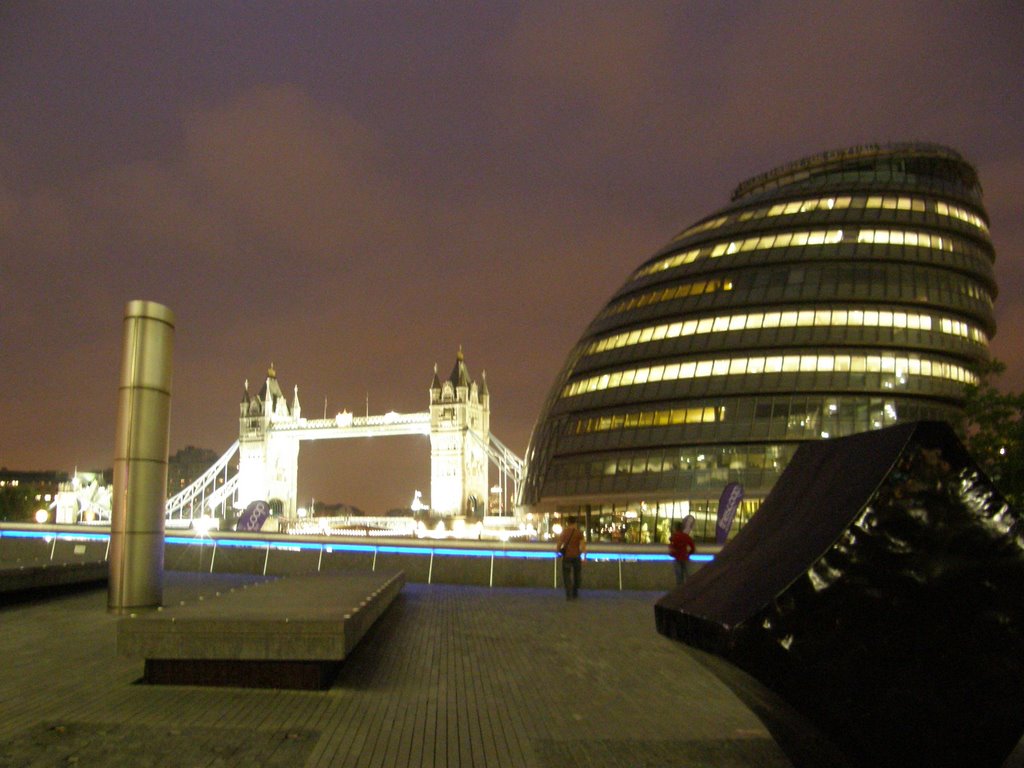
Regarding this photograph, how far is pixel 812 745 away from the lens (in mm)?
6098

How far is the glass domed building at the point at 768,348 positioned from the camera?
54938mm

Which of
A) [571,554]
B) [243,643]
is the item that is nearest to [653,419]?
[571,554]

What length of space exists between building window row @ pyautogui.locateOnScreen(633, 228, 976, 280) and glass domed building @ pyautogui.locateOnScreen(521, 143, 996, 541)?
0.10 m

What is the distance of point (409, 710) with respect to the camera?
28.4ft

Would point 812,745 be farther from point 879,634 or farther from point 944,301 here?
point 944,301

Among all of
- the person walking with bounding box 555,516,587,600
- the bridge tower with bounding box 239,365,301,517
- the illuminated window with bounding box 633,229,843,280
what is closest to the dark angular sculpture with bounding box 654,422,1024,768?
the person walking with bounding box 555,516,587,600

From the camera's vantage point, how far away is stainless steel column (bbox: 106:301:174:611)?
619 inches

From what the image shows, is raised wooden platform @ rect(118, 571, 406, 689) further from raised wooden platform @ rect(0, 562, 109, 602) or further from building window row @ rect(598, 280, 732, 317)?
building window row @ rect(598, 280, 732, 317)

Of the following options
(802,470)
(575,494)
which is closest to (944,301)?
(575,494)

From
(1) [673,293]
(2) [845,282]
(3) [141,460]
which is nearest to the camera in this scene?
(3) [141,460]

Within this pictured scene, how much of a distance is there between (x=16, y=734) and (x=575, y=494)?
5420cm

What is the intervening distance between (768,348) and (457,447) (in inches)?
3899

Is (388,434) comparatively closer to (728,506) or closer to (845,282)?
(845,282)

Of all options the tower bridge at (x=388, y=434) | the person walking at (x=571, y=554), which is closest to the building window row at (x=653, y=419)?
the person walking at (x=571, y=554)
